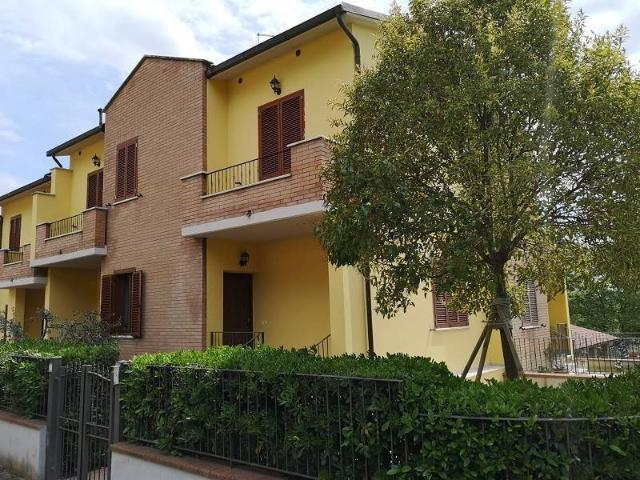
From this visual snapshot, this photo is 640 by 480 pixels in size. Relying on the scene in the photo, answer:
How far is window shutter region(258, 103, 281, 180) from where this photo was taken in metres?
11.1

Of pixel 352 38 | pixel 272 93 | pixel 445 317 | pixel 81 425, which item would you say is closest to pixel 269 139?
pixel 272 93

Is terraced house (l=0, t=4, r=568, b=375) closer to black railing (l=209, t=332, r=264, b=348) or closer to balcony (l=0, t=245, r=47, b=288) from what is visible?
black railing (l=209, t=332, r=264, b=348)

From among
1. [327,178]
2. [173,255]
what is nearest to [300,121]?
[173,255]

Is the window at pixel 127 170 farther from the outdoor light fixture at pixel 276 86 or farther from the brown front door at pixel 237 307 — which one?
the outdoor light fixture at pixel 276 86

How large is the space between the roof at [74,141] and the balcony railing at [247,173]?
6.97 meters

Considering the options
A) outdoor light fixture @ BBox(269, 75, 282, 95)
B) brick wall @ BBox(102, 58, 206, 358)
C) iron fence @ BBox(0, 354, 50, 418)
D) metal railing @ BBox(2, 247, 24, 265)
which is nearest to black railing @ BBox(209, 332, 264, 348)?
brick wall @ BBox(102, 58, 206, 358)

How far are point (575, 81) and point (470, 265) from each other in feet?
6.20

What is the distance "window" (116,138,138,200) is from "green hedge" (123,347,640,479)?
9199 mm

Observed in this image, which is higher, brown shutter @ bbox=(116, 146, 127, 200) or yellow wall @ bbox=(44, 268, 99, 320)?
brown shutter @ bbox=(116, 146, 127, 200)

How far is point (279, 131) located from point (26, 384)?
21.8ft

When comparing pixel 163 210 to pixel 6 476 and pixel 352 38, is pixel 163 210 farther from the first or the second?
pixel 6 476

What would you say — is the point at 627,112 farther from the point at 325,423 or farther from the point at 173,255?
the point at 173,255

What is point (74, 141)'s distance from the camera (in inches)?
693

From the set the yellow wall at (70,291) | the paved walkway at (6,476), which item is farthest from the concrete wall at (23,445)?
the yellow wall at (70,291)
